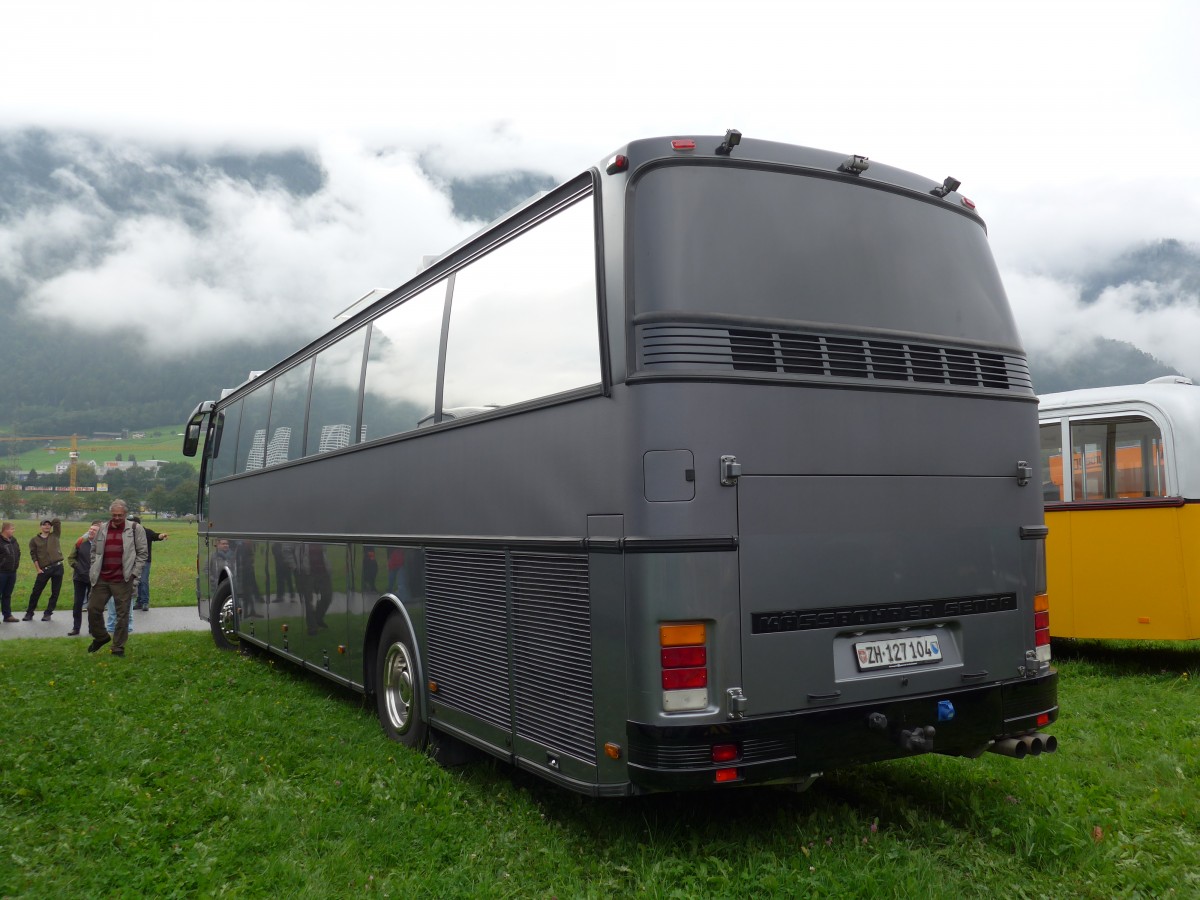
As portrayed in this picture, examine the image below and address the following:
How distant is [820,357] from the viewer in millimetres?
4980

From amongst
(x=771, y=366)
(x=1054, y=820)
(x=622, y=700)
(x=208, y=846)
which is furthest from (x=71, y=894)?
(x=1054, y=820)

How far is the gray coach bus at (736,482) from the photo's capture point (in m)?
→ 4.55

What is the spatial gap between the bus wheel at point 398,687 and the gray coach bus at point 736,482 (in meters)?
0.53

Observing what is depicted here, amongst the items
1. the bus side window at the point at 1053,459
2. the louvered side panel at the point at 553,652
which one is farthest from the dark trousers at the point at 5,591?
the bus side window at the point at 1053,459

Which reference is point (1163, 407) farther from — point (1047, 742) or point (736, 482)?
point (736, 482)

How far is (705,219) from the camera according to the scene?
15.9 feet

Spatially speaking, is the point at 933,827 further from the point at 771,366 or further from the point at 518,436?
the point at 518,436

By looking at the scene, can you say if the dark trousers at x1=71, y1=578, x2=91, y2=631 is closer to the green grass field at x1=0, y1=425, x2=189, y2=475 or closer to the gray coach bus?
the gray coach bus

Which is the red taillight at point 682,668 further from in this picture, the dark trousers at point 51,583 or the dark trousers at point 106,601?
the dark trousers at point 51,583

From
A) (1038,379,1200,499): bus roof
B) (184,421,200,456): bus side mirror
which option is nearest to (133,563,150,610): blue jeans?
(184,421,200,456): bus side mirror

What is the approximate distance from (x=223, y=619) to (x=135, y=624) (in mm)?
6599

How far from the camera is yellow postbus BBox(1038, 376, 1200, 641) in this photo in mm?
9523

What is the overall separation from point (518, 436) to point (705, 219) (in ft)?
4.93

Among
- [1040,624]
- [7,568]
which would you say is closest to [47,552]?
[7,568]
